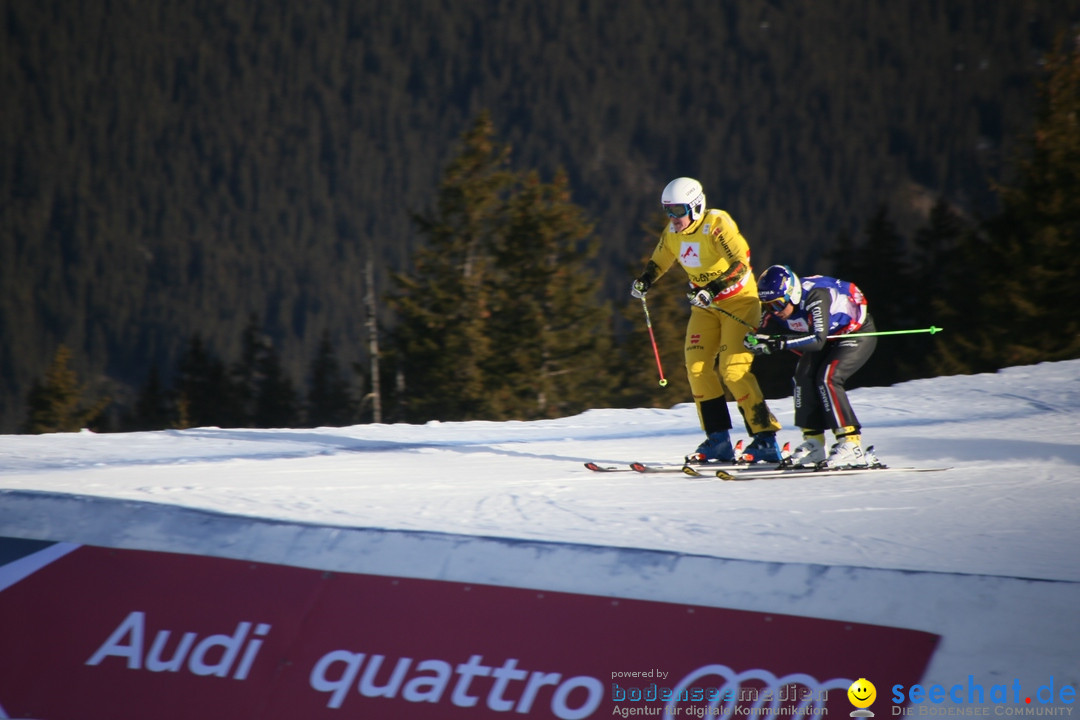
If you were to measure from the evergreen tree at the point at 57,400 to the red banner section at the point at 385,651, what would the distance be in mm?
48144

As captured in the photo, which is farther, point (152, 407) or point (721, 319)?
point (152, 407)

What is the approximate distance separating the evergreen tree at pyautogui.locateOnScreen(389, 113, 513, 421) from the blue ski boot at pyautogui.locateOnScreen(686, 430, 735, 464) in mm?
25342

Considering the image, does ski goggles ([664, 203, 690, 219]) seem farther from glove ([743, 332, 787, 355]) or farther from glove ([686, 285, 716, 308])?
glove ([743, 332, 787, 355])

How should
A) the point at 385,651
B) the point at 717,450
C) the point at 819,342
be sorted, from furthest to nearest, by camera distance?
the point at 717,450 < the point at 819,342 < the point at 385,651

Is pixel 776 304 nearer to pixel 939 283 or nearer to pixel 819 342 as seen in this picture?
pixel 819 342

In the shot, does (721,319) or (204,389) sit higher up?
(721,319)

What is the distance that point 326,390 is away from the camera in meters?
55.0

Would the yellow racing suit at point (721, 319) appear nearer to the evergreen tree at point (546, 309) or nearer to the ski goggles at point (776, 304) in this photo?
the ski goggles at point (776, 304)

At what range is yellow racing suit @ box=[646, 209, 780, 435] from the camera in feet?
21.8

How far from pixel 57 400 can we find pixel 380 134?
10882cm

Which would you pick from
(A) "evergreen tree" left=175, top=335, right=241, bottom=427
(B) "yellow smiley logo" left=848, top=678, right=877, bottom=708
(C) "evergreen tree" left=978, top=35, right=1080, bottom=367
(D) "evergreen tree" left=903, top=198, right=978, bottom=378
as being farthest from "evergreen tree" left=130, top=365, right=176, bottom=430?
(B) "yellow smiley logo" left=848, top=678, right=877, bottom=708

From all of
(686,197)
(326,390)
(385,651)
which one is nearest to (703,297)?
(686,197)

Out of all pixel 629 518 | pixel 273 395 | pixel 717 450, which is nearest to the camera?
pixel 629 518

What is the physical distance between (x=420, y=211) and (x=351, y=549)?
108 feet
